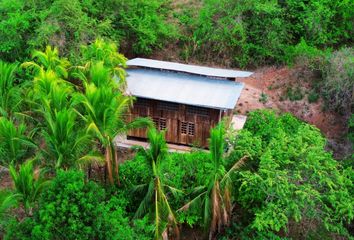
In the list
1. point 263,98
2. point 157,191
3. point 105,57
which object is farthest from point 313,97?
point 157,191

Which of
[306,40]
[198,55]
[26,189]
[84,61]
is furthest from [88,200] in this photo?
[306,40]

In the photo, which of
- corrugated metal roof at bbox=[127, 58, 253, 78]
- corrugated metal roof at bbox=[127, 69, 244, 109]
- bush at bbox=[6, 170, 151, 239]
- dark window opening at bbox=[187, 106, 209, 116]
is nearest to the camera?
bush at bbox=[6, 170, 151, 239]

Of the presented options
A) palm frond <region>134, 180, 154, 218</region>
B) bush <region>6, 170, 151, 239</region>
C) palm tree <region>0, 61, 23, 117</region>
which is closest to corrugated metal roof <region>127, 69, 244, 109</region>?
palm tree <region>0, 61, 23, 117</region>

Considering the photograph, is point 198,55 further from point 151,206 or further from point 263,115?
point 151,206

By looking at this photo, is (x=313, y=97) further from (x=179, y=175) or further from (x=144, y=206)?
(x=144, y=206)

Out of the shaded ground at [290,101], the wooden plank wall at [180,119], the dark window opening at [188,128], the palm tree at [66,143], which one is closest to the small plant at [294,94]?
the shaded ground at [290,101]

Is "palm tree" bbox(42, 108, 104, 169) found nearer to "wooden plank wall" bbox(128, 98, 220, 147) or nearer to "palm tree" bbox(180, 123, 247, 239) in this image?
"palm tree" bbox(180, 123, 247, 239)

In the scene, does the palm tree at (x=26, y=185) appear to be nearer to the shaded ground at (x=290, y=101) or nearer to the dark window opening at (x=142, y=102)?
the dark window opening at (x=142, y=102)
